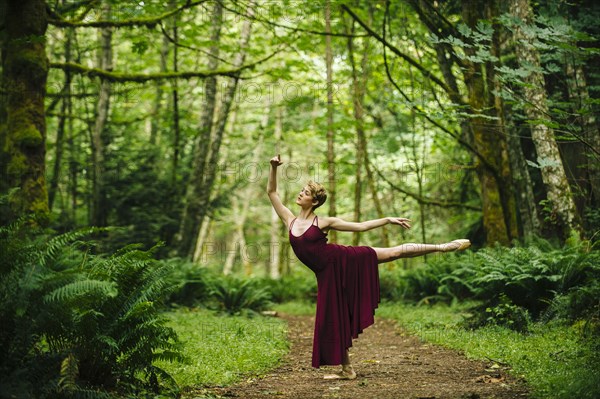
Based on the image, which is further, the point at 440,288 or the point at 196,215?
the point at 196,215

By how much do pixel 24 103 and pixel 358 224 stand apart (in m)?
6.32

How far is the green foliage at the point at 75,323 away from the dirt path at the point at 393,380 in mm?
772

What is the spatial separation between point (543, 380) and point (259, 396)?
106 inches

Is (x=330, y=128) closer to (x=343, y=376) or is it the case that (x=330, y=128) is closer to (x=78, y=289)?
(x=343, y=376)

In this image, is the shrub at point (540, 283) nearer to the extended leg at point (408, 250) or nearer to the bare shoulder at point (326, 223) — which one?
the extended leg at point (408, 250)

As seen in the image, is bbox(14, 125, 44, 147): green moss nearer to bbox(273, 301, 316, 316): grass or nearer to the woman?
the woman

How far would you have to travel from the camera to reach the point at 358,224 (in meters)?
6.37

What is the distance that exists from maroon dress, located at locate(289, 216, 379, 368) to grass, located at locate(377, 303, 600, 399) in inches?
69.0

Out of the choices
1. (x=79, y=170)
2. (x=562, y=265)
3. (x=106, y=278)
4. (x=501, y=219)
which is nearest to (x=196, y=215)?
(x=79, y=170)

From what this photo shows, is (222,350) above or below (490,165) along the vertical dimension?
below

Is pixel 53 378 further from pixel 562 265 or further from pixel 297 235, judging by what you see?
pixel 562 265

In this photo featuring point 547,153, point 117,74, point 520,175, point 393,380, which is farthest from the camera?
point 520,175

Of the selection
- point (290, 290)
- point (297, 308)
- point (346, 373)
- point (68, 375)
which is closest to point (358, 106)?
point (290, 290)

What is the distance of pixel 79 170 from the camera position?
1688 centimetres
